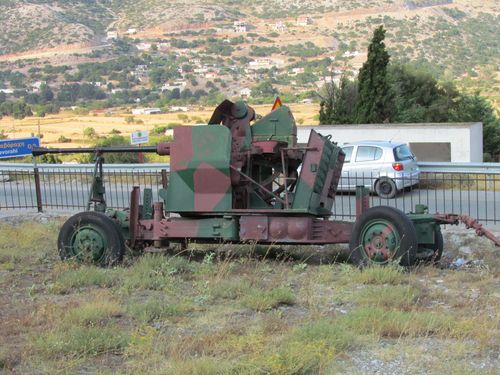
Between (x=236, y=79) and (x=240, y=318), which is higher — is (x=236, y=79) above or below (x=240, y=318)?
above

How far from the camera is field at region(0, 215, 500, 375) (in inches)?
251

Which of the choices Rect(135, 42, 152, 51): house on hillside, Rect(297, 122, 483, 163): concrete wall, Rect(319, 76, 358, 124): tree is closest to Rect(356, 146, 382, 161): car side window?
Rect(297, 122, 483, 163): concrete wall

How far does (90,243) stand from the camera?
10703 mm

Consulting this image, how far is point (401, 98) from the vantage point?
132 feet

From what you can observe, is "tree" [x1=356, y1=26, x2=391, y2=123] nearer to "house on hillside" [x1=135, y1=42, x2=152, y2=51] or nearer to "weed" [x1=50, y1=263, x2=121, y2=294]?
"weed" [x1=50, y1=263, x2=121, y2=294]

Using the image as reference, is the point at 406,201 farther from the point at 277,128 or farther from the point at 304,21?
the point at 304,21

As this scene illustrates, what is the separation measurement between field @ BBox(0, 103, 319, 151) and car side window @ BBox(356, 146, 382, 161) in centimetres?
2550

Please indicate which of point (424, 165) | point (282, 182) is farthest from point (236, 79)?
point (282, 182)

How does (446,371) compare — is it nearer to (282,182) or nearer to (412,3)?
(282,182)

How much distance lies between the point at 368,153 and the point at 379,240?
39.4 ft

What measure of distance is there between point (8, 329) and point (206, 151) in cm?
366

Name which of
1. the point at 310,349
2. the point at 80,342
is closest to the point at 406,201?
the point at 310,349

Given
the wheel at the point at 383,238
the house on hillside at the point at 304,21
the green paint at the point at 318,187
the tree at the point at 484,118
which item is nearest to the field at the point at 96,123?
the tree at the point at 484,118

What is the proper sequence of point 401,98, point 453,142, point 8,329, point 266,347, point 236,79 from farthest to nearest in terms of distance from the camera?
1. point 236,79
2. point 401,98
3. point 453,142
4. point 8,329
5. point 266,347
